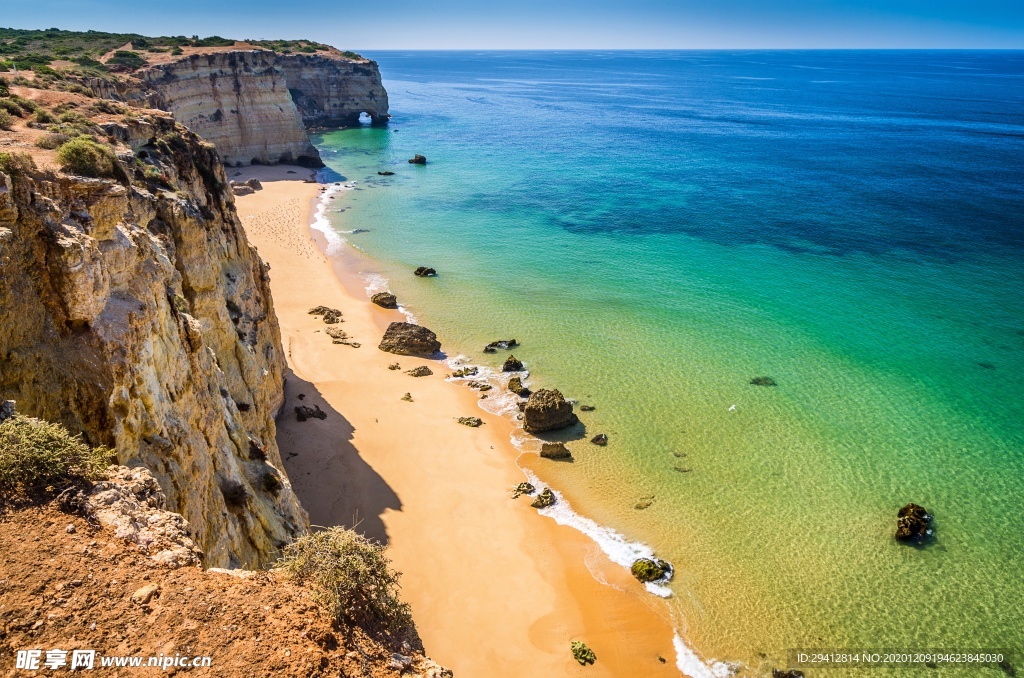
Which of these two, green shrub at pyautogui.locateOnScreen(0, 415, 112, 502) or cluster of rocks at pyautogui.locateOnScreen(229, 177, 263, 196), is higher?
green shrub at pyautogui.locateOnScreen(0, 415, 112, 502)

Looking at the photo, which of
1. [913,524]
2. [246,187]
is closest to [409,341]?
[913,524]

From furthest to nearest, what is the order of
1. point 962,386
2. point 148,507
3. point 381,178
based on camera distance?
point 381,178 → point 962,386 → point 148,507

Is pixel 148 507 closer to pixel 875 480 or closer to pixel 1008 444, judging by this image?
pixel 875 480

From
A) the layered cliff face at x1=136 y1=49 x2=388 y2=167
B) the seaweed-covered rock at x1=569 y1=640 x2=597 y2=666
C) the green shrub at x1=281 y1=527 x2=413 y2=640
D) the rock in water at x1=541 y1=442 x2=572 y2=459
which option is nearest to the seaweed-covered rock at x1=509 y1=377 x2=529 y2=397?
the rock in water at x1=541 y1=442 x2=572 y2=459

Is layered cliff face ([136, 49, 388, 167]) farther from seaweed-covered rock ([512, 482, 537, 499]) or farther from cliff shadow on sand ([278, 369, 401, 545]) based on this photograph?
seaweed-covered rock ([512, 482, 537, 499])

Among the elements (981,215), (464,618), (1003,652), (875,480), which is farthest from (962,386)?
(981,215)

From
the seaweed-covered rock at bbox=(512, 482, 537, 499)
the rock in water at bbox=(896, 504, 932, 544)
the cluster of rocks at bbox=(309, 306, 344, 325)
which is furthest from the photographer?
the cluster of rocks at bbox=(309, 306, 344, 325)

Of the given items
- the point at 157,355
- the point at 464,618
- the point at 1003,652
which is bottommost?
the point at 1003,652
